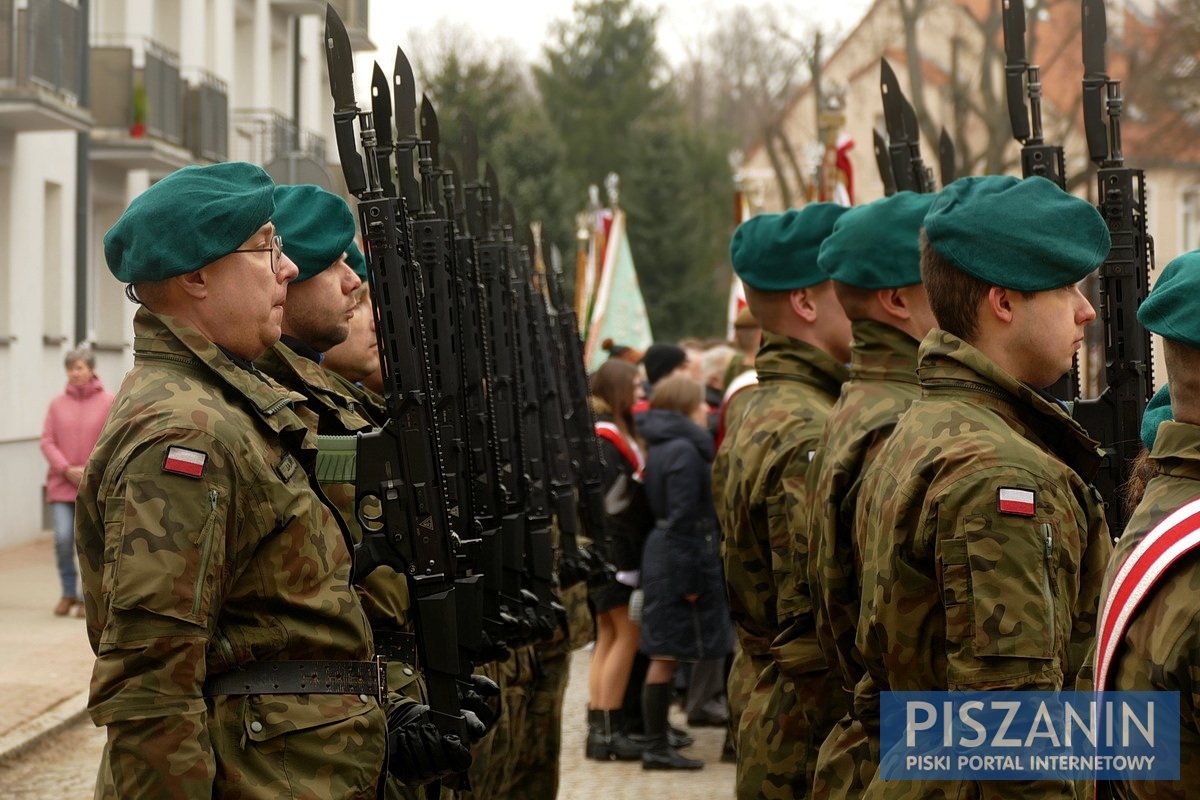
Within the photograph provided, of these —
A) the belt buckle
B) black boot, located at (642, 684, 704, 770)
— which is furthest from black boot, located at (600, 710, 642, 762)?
the belt buckle

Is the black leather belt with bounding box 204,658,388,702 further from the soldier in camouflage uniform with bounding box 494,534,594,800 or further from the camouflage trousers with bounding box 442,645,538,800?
the soldier in camouflage uniform with bounding box 494,534,594,800

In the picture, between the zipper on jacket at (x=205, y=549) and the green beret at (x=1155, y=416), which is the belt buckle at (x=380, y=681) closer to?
the zipper on jacket at (x=205, y=549)

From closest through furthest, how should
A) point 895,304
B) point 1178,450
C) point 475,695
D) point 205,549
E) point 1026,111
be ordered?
point 1178,450 < point 205,549 < point 475,695 < point 895,304 < point 1026,111

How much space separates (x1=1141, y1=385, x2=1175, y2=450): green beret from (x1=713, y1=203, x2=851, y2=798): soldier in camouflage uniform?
1682mm

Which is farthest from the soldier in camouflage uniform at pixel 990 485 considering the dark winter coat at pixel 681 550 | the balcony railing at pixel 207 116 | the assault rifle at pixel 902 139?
the balcony railing at pixel 207 116

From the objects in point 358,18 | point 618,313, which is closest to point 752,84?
point 358,18

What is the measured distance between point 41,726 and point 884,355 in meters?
6.71

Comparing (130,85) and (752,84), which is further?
(752,84)

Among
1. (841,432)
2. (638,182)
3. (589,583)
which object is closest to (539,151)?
(638,182)

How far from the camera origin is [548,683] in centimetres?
707

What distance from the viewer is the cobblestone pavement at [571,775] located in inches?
337

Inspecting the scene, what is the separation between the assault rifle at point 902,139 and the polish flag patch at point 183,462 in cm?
339

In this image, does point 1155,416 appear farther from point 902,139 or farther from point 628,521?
point 628,521

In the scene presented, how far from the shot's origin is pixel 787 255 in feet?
18.4
